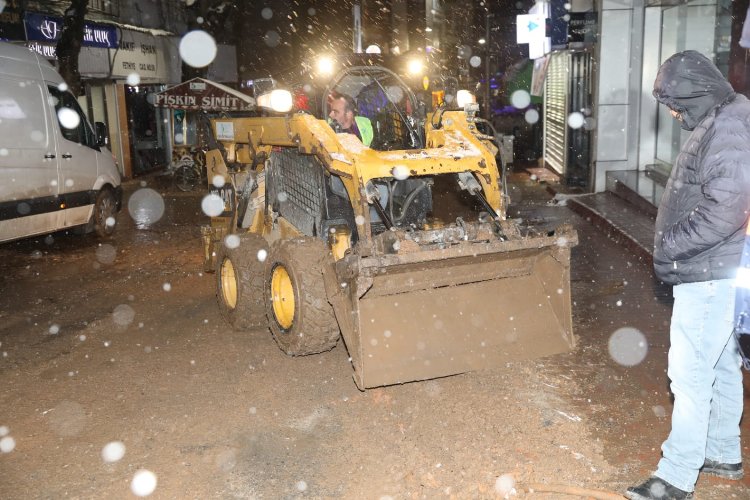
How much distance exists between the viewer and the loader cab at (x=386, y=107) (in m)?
6.44

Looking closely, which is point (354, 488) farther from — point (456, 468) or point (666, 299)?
point (666, 299)

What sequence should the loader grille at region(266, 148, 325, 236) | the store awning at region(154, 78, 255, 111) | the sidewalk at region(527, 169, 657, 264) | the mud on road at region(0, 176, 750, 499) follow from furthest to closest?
the store awning at region(154, 78, 255, 111), the sidewalk at region(527, 169, 657, 264), the loader grille at region(266, 148, 325, 236), the mud on road at region(0, 176, 750, 499)

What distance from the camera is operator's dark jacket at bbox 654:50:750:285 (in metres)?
3.11

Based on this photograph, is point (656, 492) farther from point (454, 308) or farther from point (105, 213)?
point (105, 213)

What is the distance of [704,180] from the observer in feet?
10.4

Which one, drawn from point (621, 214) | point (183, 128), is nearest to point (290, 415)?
point (621, 214)

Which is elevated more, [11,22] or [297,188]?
[11,22]

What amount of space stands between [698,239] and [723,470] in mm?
1405

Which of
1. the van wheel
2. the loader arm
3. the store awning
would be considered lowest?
the van wheel

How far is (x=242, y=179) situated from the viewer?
7398 millimetres

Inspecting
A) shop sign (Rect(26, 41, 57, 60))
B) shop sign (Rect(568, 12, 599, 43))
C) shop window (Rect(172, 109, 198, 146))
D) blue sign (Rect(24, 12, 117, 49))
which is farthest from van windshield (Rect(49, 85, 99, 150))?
shop window (Rect(172, 109, 198, 146))

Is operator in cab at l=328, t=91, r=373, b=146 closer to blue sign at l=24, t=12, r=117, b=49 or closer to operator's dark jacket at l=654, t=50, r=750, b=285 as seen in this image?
operator's dark jacket at l=654, t=50, r=750, b=285

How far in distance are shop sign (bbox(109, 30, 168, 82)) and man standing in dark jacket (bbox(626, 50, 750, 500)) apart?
60.0ft

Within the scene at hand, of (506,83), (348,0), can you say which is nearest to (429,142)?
(506,83)
